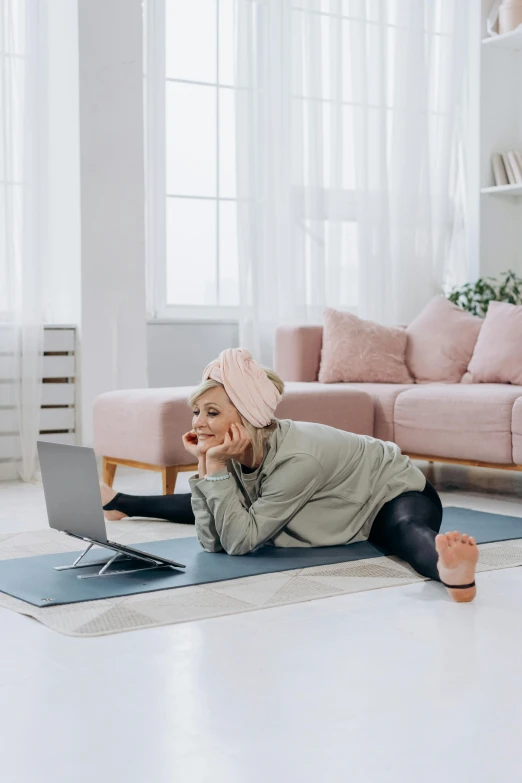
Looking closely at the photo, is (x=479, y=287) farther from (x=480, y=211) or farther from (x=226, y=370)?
(x=226, y=370)

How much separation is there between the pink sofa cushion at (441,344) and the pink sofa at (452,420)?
280 mm

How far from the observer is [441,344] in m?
5.13

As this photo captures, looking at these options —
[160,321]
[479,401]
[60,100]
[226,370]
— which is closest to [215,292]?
[160,321]

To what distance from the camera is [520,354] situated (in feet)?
15.4

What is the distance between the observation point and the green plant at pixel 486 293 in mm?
6094

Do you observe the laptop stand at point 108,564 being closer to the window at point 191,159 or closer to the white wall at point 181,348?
the white wall at point 181,348

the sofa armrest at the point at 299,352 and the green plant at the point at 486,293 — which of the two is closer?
the sofa armrest at the point at 299,352

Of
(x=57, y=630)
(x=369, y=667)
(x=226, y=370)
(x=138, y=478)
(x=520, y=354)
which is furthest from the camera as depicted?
(x=138, y=478)

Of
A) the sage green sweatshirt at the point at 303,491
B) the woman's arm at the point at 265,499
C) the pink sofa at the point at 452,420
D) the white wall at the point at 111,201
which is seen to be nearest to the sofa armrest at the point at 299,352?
the pink sofa at the point at 452,420

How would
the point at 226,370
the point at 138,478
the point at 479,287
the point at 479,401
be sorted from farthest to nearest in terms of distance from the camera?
the point at 479,287, the point at 138,478, the point at 479,401, the point at 226,370

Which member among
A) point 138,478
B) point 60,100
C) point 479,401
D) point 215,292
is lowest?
point 138,478

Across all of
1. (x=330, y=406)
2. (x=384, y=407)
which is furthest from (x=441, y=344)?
(x=330, y=406)

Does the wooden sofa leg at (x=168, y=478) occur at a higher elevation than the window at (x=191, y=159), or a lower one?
lower

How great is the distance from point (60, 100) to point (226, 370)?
9.72 ft
